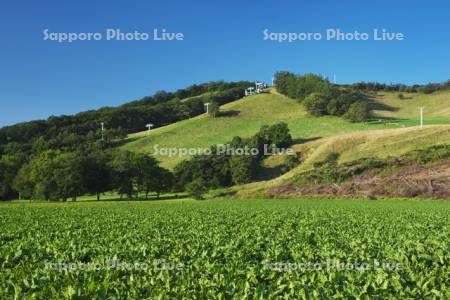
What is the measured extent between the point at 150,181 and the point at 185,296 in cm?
8409

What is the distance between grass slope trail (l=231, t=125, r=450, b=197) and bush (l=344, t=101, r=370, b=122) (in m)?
32.3

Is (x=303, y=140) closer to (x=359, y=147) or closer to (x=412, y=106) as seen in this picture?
(x=359, y=147)

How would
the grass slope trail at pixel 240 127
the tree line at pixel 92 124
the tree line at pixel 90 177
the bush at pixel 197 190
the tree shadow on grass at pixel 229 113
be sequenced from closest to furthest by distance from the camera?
the bush at pixel 197 190 < the tree line at pixel 90 177 < the grass slope trail at pixel 240 127 < the tree line at pixel 92 124 < the tree shadow on grass at pixel 229 113

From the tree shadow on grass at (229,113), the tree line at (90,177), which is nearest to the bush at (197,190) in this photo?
the tree line at (90,177)

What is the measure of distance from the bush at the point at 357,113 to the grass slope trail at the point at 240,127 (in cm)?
230

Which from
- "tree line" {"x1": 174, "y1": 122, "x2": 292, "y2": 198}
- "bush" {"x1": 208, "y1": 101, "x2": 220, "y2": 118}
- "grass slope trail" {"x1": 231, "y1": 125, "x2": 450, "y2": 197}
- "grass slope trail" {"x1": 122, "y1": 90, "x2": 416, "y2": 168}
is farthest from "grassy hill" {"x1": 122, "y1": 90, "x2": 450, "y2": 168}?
→ "grass slope trail" {"x1": 231, "y1": 125, "x2": 450, "y2": 197}

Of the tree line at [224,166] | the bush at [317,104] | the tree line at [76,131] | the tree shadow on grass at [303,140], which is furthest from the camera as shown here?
the bush at [317,104]

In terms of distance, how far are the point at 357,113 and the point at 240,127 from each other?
114 feet

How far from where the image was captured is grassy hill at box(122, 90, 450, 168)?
404 feet

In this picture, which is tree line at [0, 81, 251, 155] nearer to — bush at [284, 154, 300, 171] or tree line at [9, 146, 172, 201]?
tree line at [9, 146, 172, 201]

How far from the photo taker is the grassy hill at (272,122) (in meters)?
123

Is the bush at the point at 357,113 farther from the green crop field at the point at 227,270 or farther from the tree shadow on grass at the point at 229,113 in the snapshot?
the green crop field at the point at 227,270

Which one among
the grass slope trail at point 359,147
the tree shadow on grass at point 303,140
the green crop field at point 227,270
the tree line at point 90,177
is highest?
the tree shadow on grass at point 303,140

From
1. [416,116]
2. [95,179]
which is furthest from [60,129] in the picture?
[416,116]
